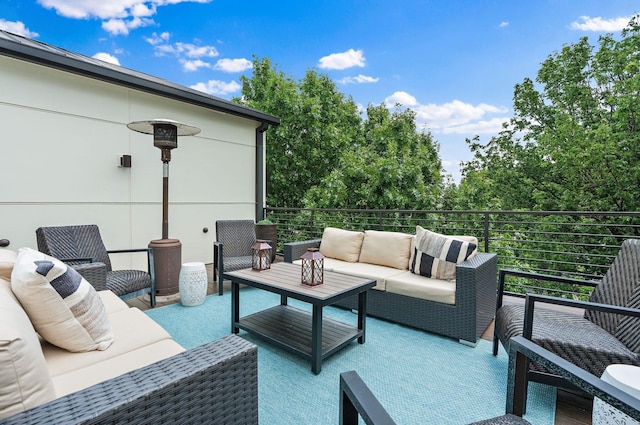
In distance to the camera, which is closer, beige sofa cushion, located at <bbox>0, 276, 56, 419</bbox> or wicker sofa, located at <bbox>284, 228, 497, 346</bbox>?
beige sofa cushion, located at <bbox>0, 276, 56, 419</bbox>

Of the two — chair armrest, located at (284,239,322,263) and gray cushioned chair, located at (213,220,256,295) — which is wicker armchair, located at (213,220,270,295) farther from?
chair armrest, located at (284,239,322,263)

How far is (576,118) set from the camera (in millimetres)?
10180

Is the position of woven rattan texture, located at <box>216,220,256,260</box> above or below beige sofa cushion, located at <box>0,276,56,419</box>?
below

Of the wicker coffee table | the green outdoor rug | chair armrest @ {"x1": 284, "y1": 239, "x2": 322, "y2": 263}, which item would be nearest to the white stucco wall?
chair armrest @ {"x1": 284, "y1": 239, "x2": 322, "y2": 263}

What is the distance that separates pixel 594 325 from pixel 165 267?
395 centimetres

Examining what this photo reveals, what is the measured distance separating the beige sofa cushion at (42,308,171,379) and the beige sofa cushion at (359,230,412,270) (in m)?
2.37

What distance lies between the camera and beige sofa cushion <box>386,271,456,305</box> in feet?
8.72

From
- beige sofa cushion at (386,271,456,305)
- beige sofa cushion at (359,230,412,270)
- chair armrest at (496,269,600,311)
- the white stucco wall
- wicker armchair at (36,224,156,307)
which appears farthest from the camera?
the white stucco wall

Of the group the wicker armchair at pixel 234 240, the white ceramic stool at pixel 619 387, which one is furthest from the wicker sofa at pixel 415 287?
the white ceramic stool at pixel 619 387

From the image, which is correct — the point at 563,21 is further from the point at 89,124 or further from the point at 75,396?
the point at 75,396

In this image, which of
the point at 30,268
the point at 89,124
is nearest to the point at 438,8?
the point at 89,124

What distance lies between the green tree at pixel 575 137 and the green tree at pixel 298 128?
4.46m

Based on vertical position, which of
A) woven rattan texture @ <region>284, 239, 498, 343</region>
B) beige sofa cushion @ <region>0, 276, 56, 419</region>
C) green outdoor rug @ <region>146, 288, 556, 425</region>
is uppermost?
beige sofa cushion @ <region>0, 276, 56, 419</region>

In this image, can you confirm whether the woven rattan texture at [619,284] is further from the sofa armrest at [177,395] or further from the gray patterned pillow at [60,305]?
the gray patterned pillow at [60,305]
